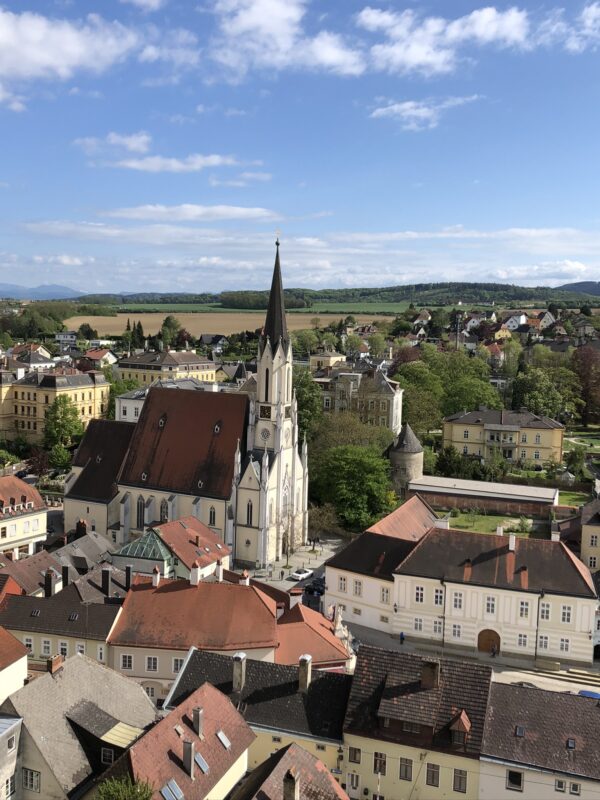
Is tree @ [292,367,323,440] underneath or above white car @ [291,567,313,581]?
above

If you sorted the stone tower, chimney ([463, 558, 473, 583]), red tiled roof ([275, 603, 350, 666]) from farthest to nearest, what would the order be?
the stone tower < chimney ([463, 558, 473, 583]) < red tiled roof ([275, 603, 350, 666])

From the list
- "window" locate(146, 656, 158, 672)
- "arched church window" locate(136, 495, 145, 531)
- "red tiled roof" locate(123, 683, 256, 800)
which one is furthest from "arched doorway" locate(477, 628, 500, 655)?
"arched church window" locate(136, 495, 145, 531)

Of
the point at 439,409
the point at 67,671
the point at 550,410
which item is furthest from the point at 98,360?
the point at 67,671

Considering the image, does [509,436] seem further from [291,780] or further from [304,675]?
[291,780]

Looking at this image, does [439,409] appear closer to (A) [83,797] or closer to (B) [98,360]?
(B) [98,360]

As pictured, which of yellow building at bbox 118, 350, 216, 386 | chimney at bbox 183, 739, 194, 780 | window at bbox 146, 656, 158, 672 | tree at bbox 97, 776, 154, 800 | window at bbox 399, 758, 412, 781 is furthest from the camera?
yellow building at bbox 118, 350, 216, 386

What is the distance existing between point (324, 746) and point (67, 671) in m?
9.51

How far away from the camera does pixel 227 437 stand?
56.4m

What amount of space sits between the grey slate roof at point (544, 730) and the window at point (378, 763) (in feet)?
11.5

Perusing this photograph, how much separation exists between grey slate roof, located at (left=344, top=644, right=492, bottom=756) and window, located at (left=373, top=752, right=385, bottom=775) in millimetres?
723

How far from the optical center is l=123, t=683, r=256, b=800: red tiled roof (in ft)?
75.9

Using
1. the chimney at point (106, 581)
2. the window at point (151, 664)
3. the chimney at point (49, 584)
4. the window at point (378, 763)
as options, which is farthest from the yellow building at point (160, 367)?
the window at point (378, 763)

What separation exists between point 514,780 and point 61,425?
2744 inches

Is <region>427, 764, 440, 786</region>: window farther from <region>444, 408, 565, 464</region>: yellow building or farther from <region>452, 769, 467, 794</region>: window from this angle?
<region>444, 408, 565, 464</region>: yellow building
